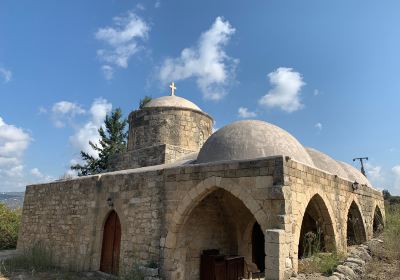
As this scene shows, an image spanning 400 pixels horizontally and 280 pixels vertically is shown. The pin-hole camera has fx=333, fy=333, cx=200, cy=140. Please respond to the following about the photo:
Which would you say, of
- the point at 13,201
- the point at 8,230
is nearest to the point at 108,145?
the point at 8,230

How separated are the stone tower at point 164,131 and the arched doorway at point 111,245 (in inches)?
95.1

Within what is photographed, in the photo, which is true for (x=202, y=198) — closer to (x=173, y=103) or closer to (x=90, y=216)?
(x=90, y=216)

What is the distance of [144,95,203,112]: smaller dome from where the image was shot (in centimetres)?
1065

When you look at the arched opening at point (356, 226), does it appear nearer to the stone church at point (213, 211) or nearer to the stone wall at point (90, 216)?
the stone church at point (213, 211)

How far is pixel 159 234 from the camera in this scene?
21.1ft

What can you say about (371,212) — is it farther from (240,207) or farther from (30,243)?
(30,243)

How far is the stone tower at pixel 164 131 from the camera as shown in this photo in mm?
10086

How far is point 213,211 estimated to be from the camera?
7.35 meters

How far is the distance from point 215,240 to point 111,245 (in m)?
2.42

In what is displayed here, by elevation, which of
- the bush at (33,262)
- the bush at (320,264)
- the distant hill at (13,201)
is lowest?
the bush at (33,262)

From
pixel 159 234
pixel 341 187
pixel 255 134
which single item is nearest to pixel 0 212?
pixel 159 234

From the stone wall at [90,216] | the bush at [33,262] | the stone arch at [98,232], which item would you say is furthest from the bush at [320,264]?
the bush at [33,262]

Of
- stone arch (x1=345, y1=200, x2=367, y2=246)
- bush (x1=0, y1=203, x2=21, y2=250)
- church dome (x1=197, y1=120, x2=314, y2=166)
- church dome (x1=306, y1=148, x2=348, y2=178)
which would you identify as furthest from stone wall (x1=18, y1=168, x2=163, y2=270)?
stone arch (x1=345, y1=200, x2=367, y2=246)

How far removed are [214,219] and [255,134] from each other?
2.24 metres
